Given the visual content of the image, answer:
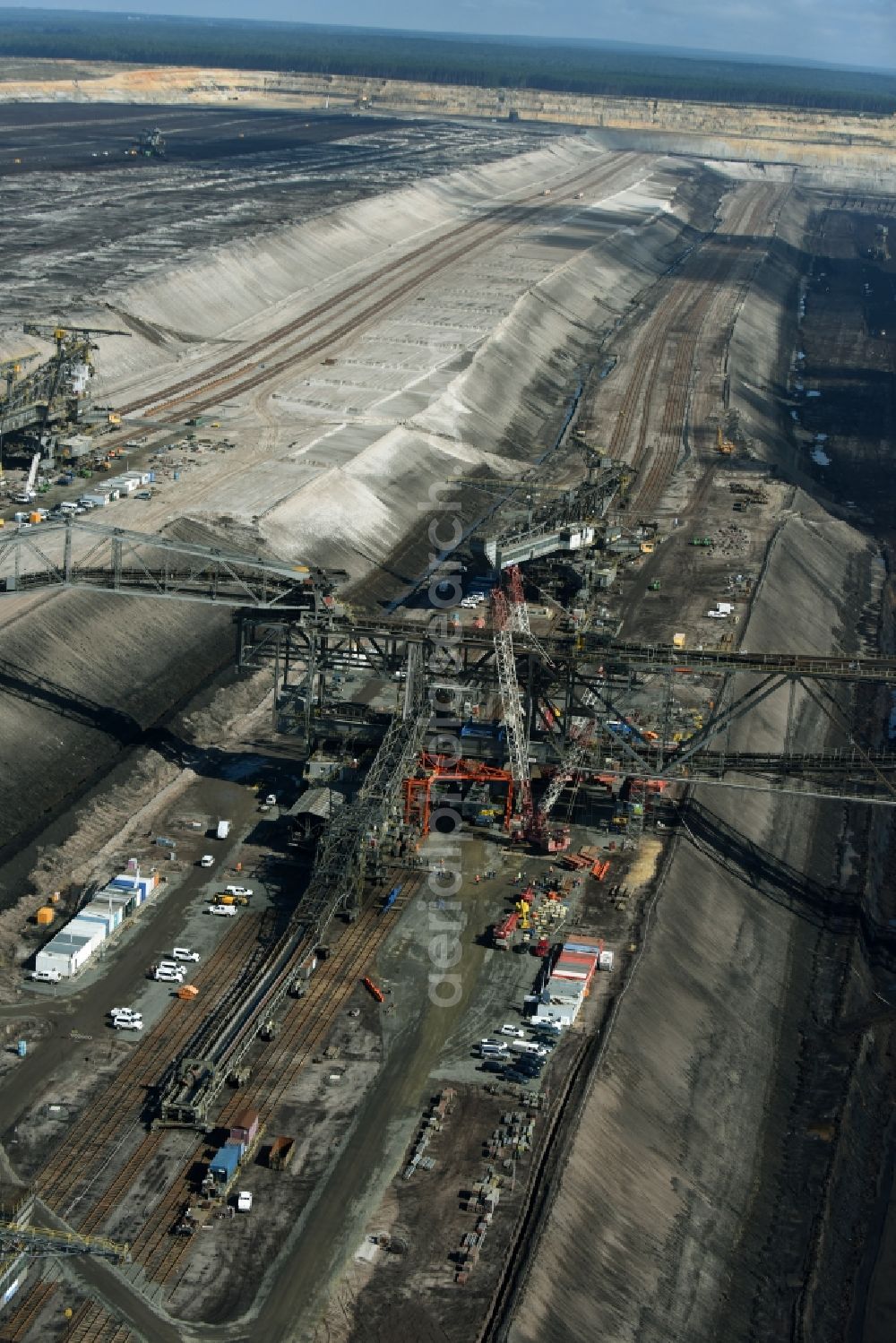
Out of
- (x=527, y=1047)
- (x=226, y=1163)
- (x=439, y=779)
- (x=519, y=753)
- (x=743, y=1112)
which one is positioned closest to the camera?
(x=226, y=1163)

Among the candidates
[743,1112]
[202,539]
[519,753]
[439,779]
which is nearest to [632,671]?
[519,753]

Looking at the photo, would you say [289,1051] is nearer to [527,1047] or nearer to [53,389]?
[527,1047]

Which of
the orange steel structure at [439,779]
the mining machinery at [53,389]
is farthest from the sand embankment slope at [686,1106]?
the mining machinery at [53,389]

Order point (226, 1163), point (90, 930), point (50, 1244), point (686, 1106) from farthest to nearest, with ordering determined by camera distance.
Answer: point (90, 930), point (686, 1106), point (226, 1163), point (50, 1244)

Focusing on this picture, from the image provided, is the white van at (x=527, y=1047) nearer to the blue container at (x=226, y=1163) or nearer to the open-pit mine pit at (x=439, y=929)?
the open-pit mine pit at (x=439, y=929)

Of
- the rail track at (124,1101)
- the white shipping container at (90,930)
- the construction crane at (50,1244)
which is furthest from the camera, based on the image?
the white shipping container at (90,930)

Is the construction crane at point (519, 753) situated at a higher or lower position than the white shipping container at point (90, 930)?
higher

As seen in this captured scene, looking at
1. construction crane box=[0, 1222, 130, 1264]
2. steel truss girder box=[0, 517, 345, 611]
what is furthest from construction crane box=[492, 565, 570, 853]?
construction crane box=[0, 1222, 130, 1264]

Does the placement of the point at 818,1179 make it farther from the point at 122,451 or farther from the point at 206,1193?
the point at 122,451

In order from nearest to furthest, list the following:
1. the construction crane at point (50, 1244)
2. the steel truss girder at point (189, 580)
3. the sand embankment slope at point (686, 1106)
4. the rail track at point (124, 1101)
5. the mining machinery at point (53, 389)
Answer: the construction crane at point (50, 1244)
the sand embankment slope at point (686, 1106)
the rail track at point (124, 1101)
the steel truss girder at point (189, 580)
the mining machinery at point (53, 389)
